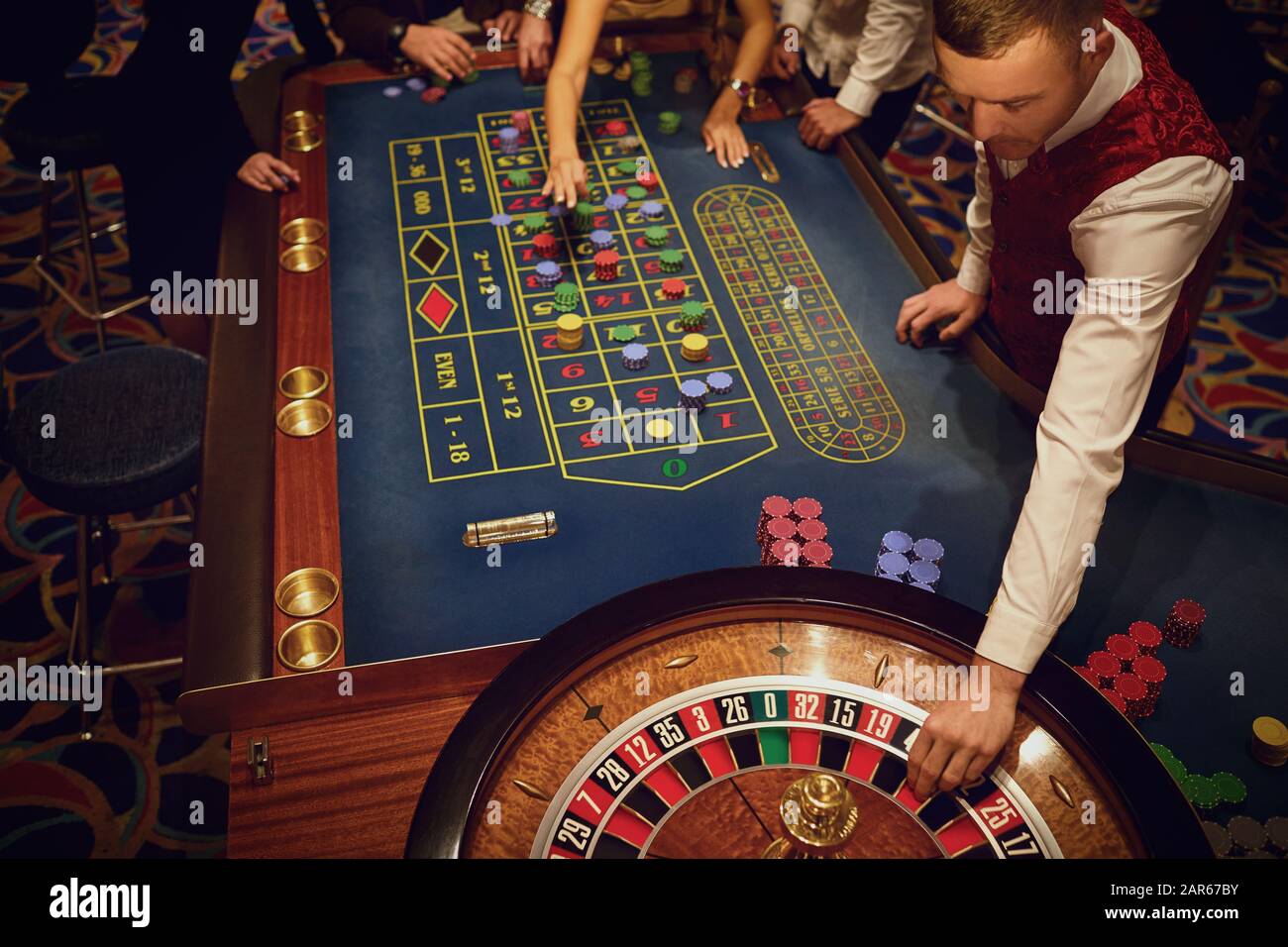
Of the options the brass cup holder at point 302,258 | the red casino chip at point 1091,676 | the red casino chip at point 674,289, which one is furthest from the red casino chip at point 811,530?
the brass cup holder at point 302,258

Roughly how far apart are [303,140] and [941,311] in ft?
6.59

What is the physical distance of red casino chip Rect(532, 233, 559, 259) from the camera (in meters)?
2.75

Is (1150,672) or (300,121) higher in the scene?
(300,121)

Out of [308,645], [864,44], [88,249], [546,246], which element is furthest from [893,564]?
[88,249]

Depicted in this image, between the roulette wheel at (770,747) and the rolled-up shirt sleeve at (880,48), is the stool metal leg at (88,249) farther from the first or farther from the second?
the roulette wheel at (770,747)

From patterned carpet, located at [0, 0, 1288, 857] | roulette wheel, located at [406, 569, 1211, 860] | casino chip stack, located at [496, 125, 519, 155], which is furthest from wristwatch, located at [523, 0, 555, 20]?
roulette wheel, located at [406, 569, 1211, 860]

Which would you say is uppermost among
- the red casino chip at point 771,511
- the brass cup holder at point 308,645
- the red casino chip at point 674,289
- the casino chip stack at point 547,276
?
the casino chip stack at point 547,276

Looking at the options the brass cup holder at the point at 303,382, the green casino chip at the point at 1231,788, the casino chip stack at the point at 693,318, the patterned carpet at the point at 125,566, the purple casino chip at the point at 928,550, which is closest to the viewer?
the green casino chip at the point at 1231,788

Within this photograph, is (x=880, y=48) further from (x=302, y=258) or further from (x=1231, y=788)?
(x=1231, y=788)

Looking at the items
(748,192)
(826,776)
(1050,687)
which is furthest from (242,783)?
(748,192)

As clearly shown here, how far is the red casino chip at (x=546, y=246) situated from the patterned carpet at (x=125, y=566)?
1792 mm

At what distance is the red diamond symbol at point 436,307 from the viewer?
2582 millimetres

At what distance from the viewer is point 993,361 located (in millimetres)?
2455

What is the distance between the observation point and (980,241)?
2.46m
